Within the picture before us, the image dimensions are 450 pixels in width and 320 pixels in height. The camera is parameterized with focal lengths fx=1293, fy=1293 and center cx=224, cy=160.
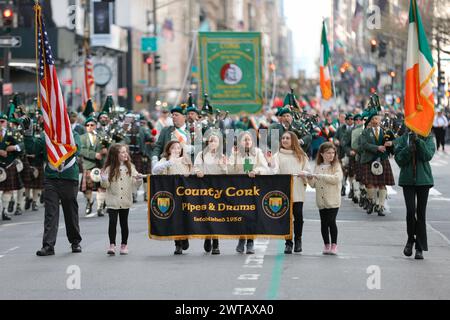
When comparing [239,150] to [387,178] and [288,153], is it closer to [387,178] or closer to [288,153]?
[288,153]

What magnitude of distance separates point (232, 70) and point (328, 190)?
15682 millimetres

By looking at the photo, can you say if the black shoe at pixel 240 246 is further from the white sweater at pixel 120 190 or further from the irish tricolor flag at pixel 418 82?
the irish tricolor flag at pixel 418 82

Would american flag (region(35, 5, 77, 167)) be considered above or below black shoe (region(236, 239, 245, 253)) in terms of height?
above

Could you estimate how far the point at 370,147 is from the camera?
21641 mm

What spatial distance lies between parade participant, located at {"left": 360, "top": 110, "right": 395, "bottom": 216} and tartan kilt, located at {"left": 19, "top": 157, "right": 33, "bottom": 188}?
6201mm

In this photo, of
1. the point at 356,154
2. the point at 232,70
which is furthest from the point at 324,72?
the point at 356,154

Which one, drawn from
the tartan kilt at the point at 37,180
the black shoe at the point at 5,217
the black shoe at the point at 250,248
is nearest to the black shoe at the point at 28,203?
the tartan kilt at the point at 37,180

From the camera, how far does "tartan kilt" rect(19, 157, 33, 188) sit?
23.8m

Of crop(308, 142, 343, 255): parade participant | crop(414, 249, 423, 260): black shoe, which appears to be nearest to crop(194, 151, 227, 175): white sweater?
crop(308, 142, 343, 255): parade participant

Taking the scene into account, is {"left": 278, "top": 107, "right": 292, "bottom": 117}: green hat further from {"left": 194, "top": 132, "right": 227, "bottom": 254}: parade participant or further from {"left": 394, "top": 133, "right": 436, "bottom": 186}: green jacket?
{"left": 394, "top": 133, "right": 436, "bottom": 186}: green jacket

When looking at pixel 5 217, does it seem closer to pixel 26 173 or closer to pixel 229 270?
pixel 26 173

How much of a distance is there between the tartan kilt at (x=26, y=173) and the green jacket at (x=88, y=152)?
1.38 meters

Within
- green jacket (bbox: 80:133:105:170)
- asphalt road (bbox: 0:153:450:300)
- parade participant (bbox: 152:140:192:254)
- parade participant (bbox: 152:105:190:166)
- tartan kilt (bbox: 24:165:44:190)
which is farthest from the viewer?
tartan kilt (bbox: 24:165:44:190)

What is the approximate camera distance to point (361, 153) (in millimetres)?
22422
